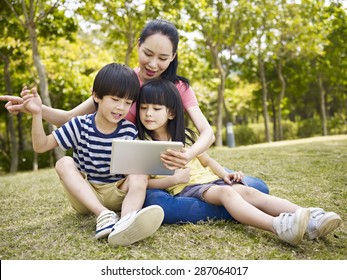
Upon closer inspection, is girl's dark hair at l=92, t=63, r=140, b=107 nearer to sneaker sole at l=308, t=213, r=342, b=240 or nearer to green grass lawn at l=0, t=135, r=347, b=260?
green grass lawn at l=0, t=135, r=347, b=260

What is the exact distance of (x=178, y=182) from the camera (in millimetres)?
2486

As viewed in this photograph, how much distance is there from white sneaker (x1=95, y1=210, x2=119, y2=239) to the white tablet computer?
241mm

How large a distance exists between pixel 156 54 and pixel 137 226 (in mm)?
1234

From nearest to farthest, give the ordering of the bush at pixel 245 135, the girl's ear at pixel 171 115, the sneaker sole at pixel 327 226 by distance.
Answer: the sneaker sole at pixel 327 226
the girl's ear at pixel 171 115
the bush at pixel 245 135

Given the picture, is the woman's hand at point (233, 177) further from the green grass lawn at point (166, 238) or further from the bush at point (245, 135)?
the bush at point (245, 135)

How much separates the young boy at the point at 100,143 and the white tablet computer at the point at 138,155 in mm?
139

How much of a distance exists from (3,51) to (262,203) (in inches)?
345

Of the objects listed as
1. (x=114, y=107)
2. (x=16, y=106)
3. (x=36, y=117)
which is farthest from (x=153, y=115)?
(x=16, y=106)

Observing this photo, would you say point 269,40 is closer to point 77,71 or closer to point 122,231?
point 77,71

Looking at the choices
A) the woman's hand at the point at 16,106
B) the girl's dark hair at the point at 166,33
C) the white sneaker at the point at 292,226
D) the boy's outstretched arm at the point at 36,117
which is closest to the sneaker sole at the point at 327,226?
the white sneaker at the point at 292,226

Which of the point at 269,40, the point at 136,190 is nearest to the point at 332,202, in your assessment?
the point at 136,190

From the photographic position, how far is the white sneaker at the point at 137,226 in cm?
192

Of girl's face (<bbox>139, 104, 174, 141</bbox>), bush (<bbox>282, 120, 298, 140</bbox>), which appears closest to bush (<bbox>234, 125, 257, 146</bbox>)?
bush (<bbox>282, 120, 298, 140</bbox>)

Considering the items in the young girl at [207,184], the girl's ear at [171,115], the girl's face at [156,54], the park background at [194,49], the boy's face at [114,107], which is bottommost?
the young girl at [207,184]
